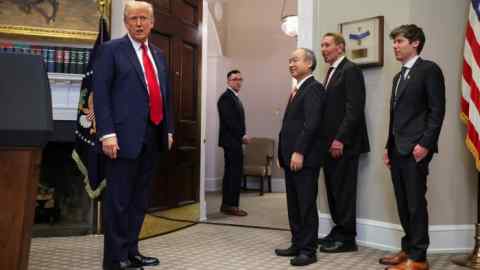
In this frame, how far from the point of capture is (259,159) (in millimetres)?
7160

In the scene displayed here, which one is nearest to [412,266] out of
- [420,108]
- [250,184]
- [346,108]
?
[420,108]

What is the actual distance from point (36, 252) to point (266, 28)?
205 inches

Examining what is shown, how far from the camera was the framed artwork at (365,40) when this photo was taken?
11.7 ft

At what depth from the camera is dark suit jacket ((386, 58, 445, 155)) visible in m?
2.76

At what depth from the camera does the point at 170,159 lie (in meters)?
4.42

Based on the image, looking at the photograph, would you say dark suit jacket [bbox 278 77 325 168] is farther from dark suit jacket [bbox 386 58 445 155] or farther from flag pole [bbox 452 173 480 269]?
flag pole [bbox 452 173 480 269]

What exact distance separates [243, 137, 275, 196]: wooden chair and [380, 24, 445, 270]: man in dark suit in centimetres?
403

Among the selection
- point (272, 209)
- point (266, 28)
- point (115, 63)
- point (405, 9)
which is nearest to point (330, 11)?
point (405, 9)

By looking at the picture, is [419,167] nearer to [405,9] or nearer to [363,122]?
[363,122]

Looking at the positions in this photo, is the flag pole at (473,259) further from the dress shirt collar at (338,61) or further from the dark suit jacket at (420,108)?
the dress shirt collar at (338,61)

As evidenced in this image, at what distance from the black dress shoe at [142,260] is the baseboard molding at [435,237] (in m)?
1.52

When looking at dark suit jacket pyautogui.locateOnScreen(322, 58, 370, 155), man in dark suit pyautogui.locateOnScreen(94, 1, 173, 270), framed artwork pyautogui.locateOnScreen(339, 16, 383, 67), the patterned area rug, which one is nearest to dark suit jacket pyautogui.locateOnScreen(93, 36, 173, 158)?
man in dark suit pyautogui.locateOnScreen(94, 1, 173, 270)

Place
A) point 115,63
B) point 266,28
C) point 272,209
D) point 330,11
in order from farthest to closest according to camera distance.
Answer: point 266,28 < point 272,209 < point 330,11 < point 115,63

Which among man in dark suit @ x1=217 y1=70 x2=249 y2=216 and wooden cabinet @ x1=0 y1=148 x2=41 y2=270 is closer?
wooden cabinet @ x1=0 y1=148 x2=41 y2=270
